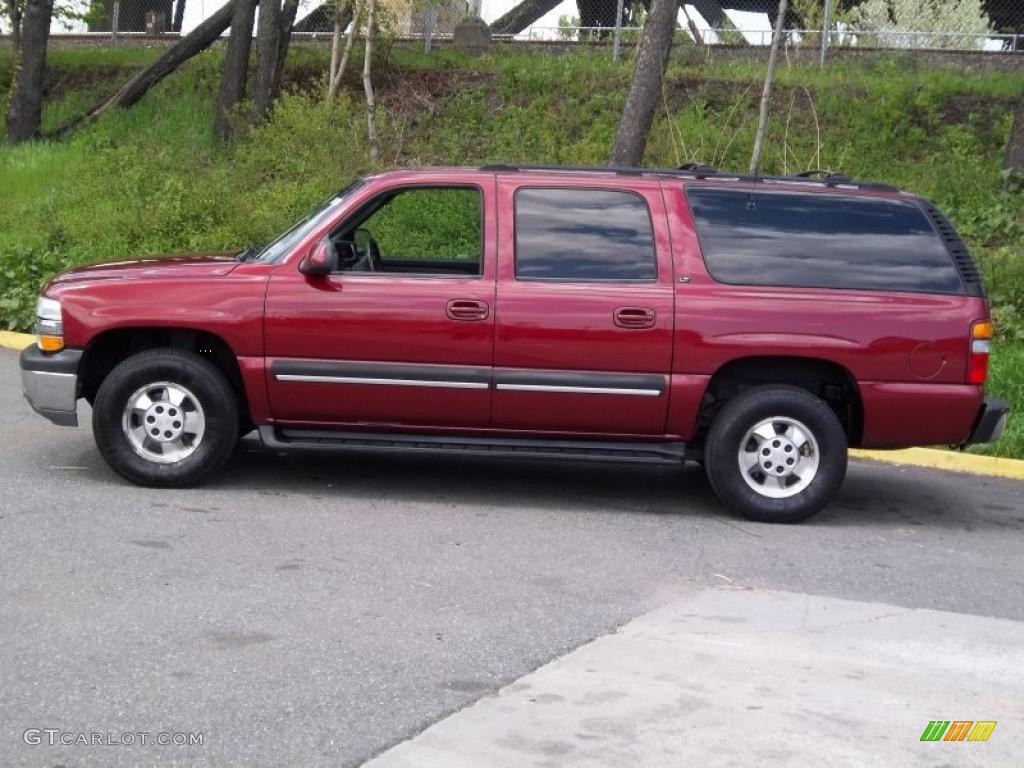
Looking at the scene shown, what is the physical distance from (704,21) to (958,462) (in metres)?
19.5

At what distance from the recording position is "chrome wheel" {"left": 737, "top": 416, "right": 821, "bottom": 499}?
784 centimetres

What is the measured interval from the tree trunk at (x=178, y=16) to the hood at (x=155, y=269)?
2174 cm

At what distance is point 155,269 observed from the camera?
796cm

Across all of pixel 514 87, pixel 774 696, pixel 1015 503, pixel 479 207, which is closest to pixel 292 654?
pixel 774 696

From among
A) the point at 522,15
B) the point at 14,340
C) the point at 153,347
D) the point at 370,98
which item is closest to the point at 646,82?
the point at 370,98

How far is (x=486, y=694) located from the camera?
194 inches

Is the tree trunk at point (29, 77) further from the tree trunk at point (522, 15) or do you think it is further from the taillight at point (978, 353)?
the taillight at point (978, 353)

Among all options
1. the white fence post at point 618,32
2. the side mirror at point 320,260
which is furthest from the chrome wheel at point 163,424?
the white fence post at point 618,32

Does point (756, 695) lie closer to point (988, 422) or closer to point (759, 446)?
point (759, 446)

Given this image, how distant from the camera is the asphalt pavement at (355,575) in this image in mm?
4688

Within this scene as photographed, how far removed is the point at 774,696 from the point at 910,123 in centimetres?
1660

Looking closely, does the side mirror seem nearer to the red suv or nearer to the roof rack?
the red suv

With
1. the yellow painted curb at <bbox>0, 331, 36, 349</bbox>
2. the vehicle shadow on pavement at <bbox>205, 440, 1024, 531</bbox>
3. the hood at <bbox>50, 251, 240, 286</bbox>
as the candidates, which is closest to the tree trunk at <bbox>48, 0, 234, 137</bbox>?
the yellow painted curb at <bbox>0, 331, 36, 349</bbox>

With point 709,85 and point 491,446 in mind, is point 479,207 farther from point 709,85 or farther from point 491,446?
point 709,85
